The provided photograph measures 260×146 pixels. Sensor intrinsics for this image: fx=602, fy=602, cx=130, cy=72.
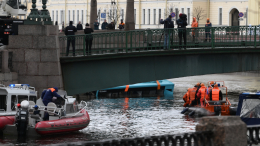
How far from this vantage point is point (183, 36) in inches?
1110

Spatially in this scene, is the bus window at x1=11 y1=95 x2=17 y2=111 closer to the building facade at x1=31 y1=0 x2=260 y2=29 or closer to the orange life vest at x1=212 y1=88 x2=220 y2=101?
the orange life vest at x1=212 y1=88 x2=220 y2=101

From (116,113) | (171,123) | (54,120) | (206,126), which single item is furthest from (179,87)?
(206,126)

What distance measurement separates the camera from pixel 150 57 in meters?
27.6

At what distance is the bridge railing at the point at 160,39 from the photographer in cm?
2736

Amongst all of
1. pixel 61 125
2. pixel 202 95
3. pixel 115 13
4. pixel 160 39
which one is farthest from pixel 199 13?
pixel 61 125

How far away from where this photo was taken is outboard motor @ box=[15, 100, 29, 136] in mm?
19495

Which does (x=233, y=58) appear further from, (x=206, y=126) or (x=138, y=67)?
(x=206, y=126)

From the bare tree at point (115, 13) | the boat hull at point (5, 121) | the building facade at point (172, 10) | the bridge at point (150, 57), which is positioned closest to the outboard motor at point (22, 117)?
the boat hull at point (5, 121)

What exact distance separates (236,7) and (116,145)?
229ft

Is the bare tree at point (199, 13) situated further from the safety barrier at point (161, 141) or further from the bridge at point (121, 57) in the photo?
the safety barrier at point (161, 141)

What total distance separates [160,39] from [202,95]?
129 inches

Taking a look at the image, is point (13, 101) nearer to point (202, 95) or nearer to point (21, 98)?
point (21, 98)

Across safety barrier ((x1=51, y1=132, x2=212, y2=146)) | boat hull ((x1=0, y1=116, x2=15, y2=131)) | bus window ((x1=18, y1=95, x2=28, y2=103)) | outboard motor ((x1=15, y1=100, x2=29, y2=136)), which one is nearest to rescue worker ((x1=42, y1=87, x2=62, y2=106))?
bus window ((x1=18, y1=95, x2=28, y2=103))

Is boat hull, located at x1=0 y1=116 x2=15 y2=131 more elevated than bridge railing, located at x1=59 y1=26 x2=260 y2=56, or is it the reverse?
bridge railing, located at x1=59 y1=26 x2=260 y2=56
